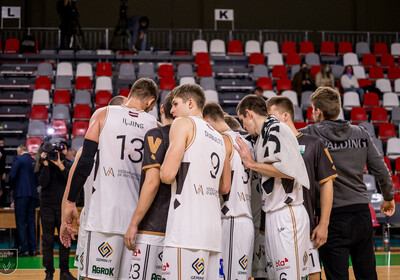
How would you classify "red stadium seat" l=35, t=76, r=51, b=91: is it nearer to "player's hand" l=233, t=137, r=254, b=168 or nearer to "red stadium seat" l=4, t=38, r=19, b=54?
"red stadium seat" l=4, t=38, r=19, b=54

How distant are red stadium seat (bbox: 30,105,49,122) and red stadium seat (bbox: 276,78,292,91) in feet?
20.7

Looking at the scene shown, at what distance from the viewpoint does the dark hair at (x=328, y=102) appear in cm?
464

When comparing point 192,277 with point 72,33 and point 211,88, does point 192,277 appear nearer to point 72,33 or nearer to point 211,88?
point 211,88

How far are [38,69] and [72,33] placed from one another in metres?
1.64

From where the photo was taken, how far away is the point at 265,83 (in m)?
15.0

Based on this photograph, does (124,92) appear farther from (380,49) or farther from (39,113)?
(380,49)

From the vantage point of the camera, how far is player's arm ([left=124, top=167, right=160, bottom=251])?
3762 mm

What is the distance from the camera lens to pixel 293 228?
411 cm

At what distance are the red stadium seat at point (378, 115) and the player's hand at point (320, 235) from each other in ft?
35.7

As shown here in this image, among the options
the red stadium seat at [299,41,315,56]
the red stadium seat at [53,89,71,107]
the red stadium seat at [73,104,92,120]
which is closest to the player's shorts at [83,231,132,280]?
the red stadium seat at [73,104,92,120]

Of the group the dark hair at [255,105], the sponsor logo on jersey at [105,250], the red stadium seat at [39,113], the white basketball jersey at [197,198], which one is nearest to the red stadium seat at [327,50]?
the red stadium seat at [39,113]

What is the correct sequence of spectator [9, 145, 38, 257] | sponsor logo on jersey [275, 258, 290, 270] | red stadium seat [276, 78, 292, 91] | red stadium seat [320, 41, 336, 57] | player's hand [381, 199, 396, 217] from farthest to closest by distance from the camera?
red stadium seat [320, 41, 336, 57] < red stadium seat [276, 78, 292, 91] < spectator [9, 145, 38, 257] < player's hand [381, 199, 396, 217] < sponsor logo on jersey [275, 258, 290, 270]

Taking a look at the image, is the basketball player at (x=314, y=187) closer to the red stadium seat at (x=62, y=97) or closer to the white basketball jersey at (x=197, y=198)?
the white basketball jersey at (x=197, y=198)

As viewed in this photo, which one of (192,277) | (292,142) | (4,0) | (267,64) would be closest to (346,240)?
(292,142)
